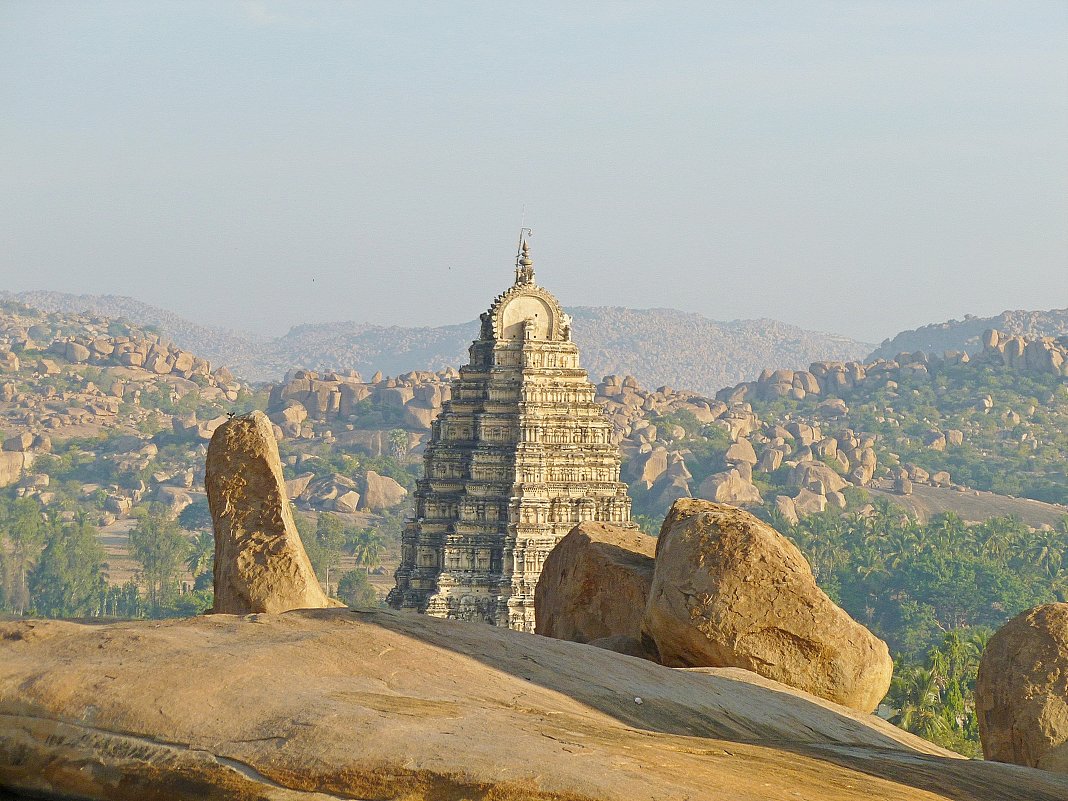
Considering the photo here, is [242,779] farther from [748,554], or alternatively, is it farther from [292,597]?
[748,554]

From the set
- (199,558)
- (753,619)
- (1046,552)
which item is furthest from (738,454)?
(753,619)

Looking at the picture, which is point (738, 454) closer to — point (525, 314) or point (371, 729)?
point (525, 314)

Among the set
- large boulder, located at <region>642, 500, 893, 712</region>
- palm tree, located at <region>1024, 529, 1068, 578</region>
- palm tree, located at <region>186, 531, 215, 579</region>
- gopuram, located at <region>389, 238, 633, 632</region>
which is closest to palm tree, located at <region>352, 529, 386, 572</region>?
palm tree, located at <region>186, 531, 215, 579</region>

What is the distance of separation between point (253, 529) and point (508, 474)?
1656 inches

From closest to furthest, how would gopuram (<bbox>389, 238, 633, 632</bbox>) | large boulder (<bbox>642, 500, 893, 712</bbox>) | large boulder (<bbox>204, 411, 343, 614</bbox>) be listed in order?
1. large boulder (<bbox>204, 411, 343, 614</bbox>)
2. large boulder (<bbox>642, 500, 893, 712</bbox>)
3. gopuram (<bbox>389, 238, 633, 632</bbox>)

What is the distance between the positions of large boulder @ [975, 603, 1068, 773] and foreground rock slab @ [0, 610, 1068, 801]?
100 inches

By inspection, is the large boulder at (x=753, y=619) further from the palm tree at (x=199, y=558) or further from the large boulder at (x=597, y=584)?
the palm tree at (x=199, y=558)

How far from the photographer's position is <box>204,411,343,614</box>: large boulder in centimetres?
1642

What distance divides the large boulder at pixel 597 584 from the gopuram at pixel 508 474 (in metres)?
35.3

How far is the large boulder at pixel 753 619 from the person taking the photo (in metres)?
16.8

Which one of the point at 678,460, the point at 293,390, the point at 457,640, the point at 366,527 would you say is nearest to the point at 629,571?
the point at 457,640

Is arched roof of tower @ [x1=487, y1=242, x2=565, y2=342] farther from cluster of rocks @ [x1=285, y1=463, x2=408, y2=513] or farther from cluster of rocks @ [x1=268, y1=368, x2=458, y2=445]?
cluster of rocks @ [x1=268, y1=368, x2=458, y2=445]

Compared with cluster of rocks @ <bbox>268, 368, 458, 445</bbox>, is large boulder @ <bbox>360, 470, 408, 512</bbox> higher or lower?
lower

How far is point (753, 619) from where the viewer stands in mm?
16844
